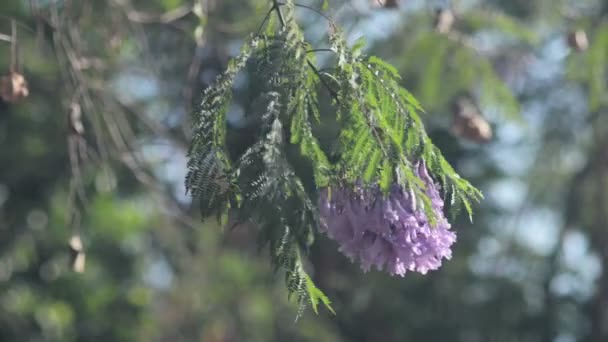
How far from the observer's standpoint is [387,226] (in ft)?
8.82

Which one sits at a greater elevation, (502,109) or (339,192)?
Result: (502,109)

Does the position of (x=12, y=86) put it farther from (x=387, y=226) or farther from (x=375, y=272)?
(x=375, y=272)

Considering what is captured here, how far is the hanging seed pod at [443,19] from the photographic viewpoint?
559 cm

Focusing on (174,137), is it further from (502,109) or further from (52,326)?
(52,326)

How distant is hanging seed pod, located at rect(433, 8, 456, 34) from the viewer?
5586 mm

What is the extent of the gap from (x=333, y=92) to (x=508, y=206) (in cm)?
846

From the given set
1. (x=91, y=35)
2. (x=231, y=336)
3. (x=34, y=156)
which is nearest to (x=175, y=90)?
(x=91, y=35)

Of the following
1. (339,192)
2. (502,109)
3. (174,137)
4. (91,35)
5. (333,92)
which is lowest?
(339,192)

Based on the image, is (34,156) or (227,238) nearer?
(34,156)

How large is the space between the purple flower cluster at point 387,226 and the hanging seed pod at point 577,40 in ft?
9.39

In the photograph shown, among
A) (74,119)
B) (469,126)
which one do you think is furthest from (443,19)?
(74,119)

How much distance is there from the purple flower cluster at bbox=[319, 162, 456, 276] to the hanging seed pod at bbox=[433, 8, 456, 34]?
9.56ft

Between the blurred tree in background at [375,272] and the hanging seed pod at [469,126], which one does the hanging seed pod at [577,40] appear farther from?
the blurred tree in background at [375,272]

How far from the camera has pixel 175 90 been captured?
354 inches
